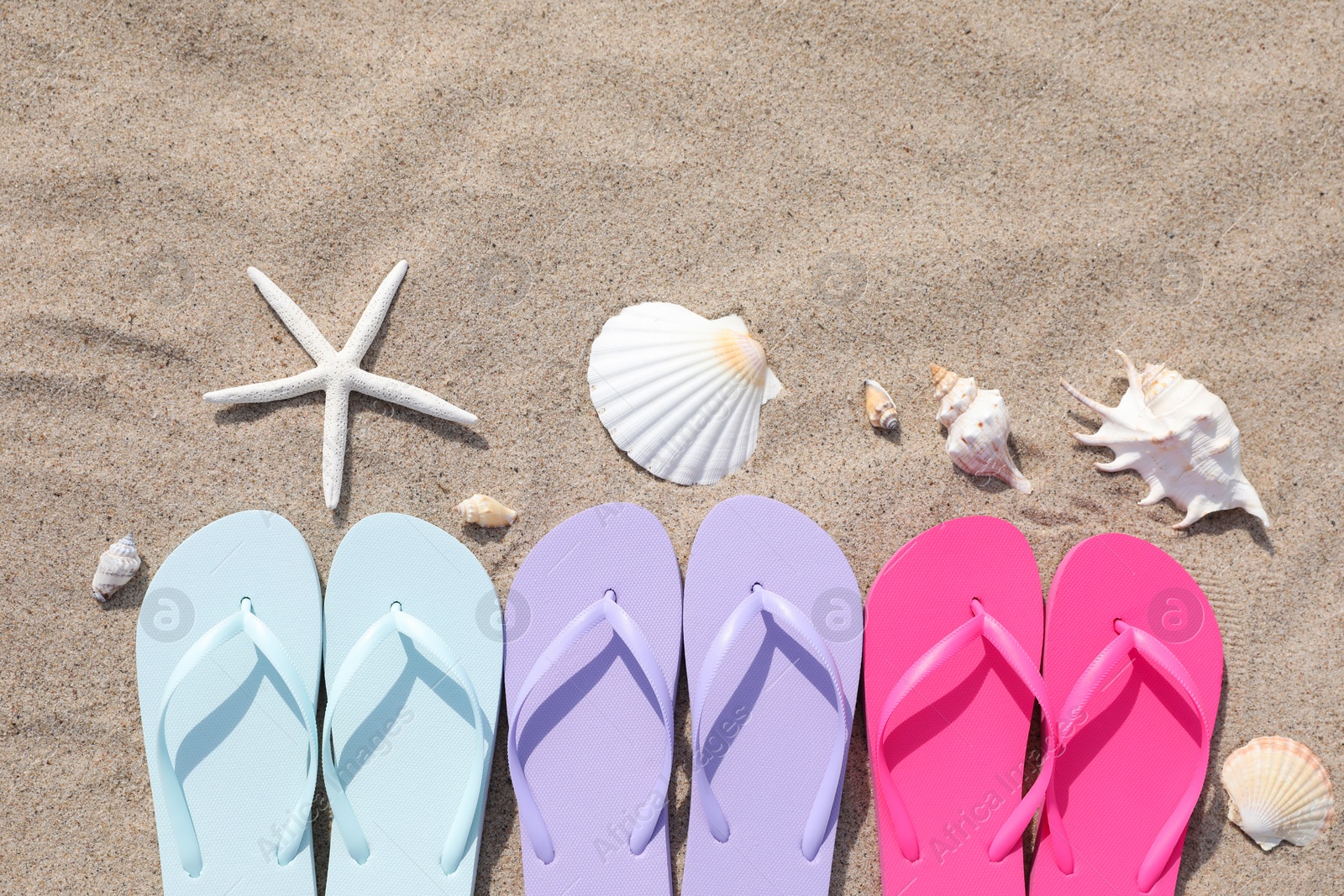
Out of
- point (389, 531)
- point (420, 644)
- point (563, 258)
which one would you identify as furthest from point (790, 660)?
point (563, 258)

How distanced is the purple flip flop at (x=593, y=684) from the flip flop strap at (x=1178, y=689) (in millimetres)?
966

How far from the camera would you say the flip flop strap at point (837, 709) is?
6.13 ft

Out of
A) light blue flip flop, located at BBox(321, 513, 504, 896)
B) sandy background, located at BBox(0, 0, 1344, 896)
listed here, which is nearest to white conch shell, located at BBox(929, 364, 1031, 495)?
sandy background, located at BBox(0, 0, 1344, 896)

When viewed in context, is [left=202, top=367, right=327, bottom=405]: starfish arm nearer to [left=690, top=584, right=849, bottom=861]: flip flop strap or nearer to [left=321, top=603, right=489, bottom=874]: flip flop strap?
[left=321, top=603, right=489, bottom=874]: flip flop strap

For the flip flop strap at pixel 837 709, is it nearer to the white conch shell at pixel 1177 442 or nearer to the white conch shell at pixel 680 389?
the white conch shell at pixel 680 389

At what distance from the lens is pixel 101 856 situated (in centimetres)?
197

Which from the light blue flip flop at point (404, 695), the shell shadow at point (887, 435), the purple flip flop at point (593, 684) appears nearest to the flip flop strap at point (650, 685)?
the purple flip flop at point (593, 684)

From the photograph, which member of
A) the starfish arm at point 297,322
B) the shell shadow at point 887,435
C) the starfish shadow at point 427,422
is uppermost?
the shell shadow at point 887,435

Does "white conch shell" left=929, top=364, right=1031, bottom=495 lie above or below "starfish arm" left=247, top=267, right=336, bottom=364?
above

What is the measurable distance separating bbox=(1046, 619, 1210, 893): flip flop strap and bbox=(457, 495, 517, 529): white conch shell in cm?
148

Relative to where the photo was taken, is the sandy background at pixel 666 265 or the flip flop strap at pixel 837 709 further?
the sandy background at pixel 666 265

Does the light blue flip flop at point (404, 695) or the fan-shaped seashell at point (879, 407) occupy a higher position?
the fan-shaped seashell at point (879, 407)

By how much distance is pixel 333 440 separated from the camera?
6.46 ft

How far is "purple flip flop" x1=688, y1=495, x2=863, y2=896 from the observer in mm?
1948
